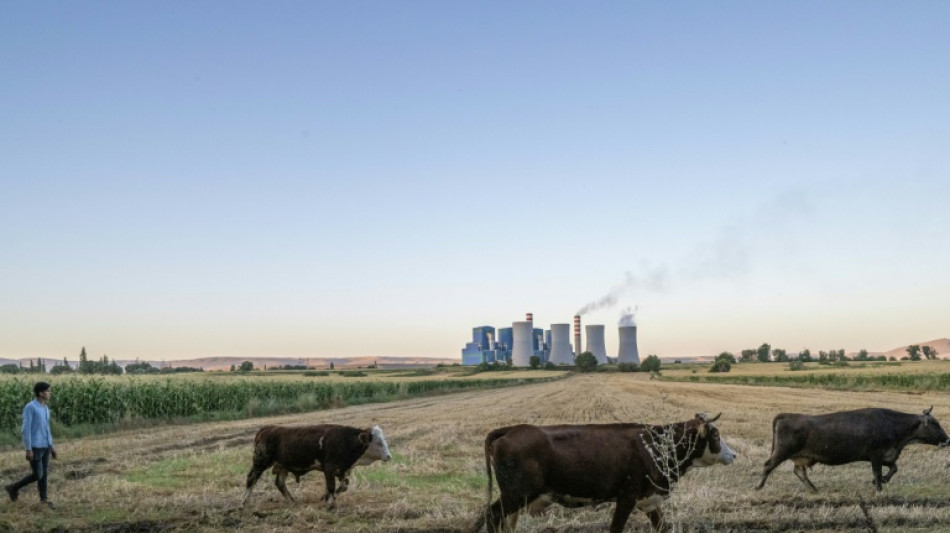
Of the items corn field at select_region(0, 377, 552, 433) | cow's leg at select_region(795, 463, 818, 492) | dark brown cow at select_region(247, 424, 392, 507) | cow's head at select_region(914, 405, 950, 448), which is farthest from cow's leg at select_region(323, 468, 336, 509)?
corn field at select_region(0, 377, 552, 433)

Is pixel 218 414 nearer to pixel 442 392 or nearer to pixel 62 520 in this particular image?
pixel 62 520

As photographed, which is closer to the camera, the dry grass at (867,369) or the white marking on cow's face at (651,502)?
the white marking on cow's face at (651,502)

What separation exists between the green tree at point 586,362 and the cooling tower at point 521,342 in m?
20.0

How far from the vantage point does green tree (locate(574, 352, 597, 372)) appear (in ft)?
492

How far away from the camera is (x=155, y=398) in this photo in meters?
34.2

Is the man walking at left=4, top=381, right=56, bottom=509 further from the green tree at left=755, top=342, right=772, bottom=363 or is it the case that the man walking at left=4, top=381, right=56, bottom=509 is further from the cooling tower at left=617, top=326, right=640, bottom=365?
the green tree at left=755, top=342, right=772, bottom=363

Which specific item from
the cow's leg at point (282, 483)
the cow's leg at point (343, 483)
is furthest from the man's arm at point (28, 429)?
the cow's leg at point (343, 483)

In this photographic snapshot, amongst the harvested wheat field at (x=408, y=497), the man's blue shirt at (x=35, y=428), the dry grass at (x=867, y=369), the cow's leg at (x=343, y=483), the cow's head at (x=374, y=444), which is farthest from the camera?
the dry grass at (x=867, y=369)

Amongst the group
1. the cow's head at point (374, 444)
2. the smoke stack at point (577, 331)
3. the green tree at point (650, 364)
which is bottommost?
the green tree at point (650, 364)

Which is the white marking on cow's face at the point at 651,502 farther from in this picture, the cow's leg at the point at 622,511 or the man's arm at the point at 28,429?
the man's arm at the point at 28,429

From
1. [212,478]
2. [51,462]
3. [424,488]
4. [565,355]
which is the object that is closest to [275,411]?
[51,462]

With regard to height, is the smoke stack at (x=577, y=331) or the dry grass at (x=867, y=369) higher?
the smoke stack at (x=577, y=331)

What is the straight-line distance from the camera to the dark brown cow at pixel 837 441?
13.5m

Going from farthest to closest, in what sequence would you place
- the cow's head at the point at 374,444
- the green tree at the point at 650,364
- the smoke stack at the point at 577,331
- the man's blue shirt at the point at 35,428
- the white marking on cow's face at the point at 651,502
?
the smoke stack at the point at 577,331, the green tree at the point at 650,364, the man's blue shirt at the point at 35,428, the cow's head at the point at 374,444, the white marking on cow's face at the point at 651,502
